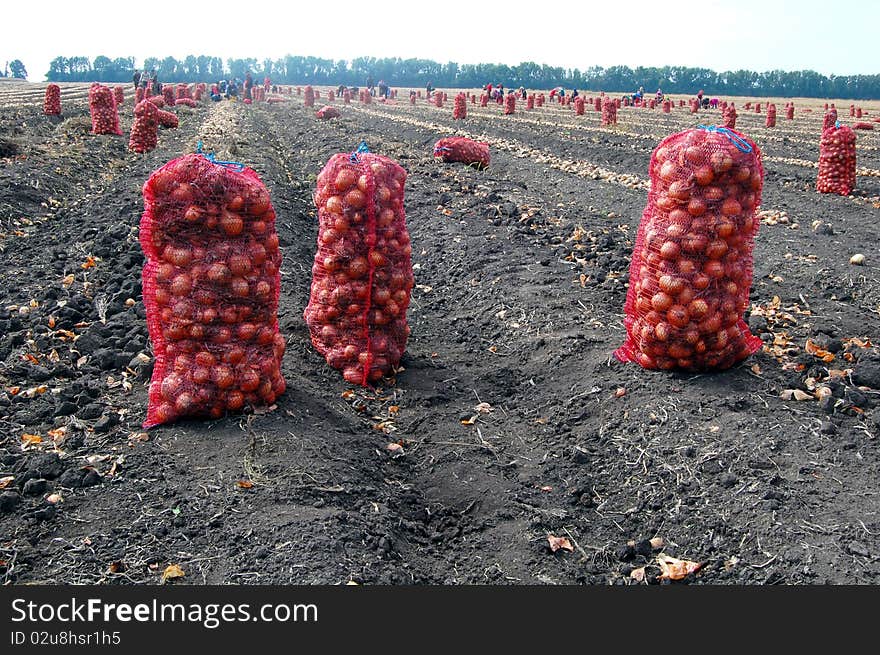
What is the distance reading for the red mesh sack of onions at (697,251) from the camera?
4754mm

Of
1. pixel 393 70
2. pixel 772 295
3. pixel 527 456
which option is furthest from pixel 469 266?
pixel 393 70

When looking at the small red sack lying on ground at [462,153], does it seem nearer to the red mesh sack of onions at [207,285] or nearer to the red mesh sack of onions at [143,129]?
the red mesh sack of onions at [143,129]

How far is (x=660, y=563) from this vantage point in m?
3.59

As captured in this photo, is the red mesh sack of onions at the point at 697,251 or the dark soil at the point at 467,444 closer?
the dark soil at the point at 467,444

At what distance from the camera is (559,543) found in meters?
3.79

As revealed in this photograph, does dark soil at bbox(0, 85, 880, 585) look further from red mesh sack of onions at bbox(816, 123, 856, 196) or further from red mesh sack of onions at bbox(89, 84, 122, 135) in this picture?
red mesh sack of onions at bbox(89, 84, 122, 135)

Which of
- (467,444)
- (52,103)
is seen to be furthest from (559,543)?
(52,103)

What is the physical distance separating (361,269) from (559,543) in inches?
94.1

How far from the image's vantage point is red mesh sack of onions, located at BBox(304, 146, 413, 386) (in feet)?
16.7

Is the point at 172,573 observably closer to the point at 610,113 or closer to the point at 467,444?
the point at 467,444

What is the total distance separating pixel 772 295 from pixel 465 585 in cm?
520

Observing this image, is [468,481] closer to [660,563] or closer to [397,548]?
[397,548]

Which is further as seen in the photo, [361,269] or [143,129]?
[143,129]

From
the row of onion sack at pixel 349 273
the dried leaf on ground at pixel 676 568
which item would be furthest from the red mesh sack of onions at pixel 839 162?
the dried leaf on ground at pixel 676 568
